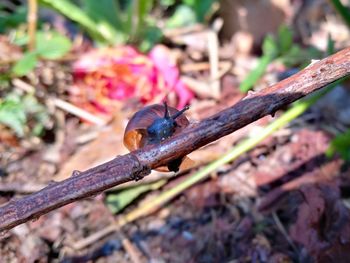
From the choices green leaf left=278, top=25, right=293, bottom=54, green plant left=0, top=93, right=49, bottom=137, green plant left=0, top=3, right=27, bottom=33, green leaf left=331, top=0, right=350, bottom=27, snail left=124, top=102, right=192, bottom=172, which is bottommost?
snail left=124, top=102, right=192, bottom=172

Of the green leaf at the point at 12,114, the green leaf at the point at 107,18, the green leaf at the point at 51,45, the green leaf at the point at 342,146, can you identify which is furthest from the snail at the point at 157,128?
the green leaf at the point at 107,18

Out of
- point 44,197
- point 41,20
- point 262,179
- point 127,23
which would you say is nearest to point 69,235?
point 262,179

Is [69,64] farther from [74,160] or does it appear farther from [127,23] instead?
[74,160]

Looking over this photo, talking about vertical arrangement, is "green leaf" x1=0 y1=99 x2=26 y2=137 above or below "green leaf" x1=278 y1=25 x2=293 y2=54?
above

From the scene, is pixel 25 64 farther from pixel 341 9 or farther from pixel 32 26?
pixel 341 9

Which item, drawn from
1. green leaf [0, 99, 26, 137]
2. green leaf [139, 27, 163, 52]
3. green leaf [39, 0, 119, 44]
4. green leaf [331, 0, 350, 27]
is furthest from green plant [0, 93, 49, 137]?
green leaf [331, 0, 350, 27]

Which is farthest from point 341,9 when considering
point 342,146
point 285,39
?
point 342,146

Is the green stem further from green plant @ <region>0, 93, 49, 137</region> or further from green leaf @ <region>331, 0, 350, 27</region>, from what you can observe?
green plant @ <region>0, 93, 49, 137</region>
